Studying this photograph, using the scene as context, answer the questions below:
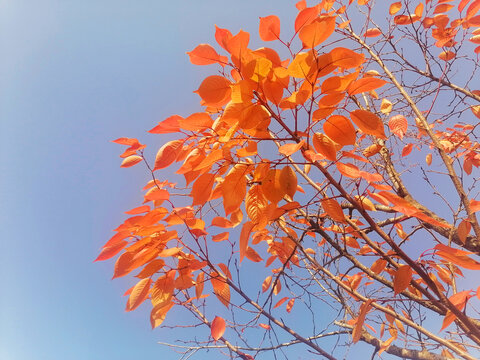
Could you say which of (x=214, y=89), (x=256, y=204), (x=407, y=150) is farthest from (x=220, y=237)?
(x=407, y=150)

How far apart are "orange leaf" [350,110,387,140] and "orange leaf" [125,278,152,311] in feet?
2.50

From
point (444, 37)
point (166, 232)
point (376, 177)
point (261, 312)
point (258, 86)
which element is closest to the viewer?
point (258, 86)

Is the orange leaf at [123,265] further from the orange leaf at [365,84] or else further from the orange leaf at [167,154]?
the orange leaf at [365,84]

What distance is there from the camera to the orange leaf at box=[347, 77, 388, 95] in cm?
60

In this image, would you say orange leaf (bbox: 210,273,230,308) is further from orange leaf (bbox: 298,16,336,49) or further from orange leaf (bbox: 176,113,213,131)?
orange leaf (bbox: 298,16,336,49)

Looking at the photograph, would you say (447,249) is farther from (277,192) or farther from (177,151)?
(177,151)

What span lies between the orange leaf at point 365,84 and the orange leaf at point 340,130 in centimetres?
8

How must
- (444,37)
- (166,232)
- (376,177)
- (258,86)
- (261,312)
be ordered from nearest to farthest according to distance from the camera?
(258,86), (376,177), (166,232), (261,312), (444,37)

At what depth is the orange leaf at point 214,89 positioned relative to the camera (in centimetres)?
61

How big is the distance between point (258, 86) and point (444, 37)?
1.59 meters

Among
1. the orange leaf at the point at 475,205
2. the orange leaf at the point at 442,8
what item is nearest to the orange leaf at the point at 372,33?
the orange leaf at the point at 442,8

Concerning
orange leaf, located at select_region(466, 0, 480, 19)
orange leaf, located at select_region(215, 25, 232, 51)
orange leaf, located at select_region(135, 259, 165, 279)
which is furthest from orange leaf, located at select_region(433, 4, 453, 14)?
orange leaf, located at select_region(135, 259, 165, 279)

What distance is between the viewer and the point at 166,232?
828mm

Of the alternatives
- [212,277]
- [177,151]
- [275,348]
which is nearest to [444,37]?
[177,151]
